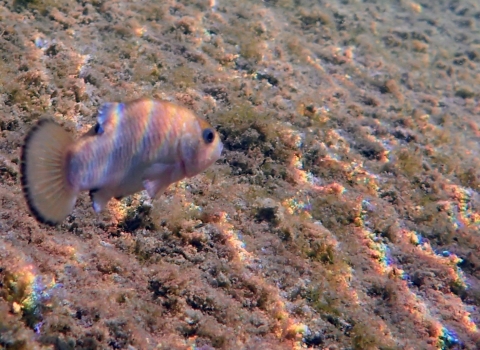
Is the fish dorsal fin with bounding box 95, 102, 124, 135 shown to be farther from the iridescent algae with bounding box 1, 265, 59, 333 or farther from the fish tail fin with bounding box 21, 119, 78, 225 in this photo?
the iridescent algae with bounding box 1, 265, 59, 333

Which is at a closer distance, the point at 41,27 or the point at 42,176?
the point at 42,176

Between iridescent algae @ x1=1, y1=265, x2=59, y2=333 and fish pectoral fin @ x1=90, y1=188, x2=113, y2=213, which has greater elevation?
fish pectoral fin @ x1=90, y1=188, x2=113, y2=213

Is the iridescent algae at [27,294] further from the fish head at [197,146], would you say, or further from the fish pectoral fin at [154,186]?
the fish head at [197,146]

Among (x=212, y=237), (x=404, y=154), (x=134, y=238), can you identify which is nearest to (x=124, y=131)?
(x=134, y=238)

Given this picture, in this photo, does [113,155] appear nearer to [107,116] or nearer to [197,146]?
[107,116]

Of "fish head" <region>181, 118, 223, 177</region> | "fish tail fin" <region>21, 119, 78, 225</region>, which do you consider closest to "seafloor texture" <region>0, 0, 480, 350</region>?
"fish tail fin" <region>21, 119, 78, 225</region>

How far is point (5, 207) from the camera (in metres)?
3.38

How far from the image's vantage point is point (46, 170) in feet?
6.56

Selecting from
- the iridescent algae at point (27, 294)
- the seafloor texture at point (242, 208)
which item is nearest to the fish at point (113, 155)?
the iridescent algae at point (27, 294)

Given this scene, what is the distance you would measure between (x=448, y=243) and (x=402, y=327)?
73.4 inches

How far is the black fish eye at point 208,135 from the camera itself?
2223 mm

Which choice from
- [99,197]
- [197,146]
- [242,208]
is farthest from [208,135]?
[242,208]

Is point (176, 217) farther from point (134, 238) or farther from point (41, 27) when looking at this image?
point (41, 27)

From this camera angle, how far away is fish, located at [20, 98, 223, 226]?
1997 millimetres
